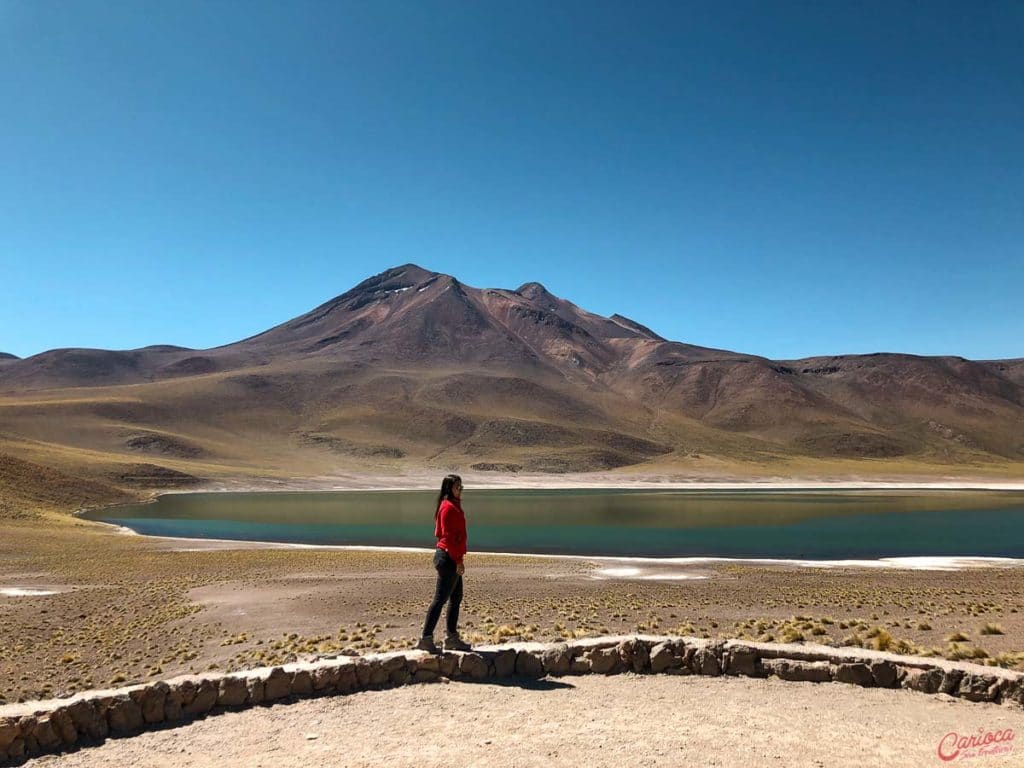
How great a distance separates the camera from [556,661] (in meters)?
9.65

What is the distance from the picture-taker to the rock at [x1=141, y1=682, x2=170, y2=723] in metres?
7.91

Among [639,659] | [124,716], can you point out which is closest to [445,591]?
[639,659]

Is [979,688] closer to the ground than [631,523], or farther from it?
farther from it

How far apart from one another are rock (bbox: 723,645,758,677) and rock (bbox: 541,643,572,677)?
2102mm

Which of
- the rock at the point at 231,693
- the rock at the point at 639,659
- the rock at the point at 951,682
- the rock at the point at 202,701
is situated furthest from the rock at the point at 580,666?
the rock at the point at 202,701

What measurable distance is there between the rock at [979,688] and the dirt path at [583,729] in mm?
242

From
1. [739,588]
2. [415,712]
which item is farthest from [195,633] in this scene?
[739,588]

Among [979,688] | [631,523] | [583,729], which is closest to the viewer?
[583,729]

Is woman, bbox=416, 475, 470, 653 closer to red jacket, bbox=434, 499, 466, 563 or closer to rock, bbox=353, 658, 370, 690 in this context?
red jacket, bbox=434, 499, 466, 563

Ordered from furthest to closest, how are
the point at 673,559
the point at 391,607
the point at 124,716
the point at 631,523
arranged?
1. the point at 631,523
2. the point at 673,559
3. the point at 391,607
4. the point at 124,716

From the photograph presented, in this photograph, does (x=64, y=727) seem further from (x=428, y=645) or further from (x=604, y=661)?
(x=604, y=661)

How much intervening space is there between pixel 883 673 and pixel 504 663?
4.81 metres

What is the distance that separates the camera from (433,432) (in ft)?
495

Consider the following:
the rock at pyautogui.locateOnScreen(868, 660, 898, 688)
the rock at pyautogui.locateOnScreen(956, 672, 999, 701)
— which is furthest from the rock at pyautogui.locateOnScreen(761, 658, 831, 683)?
the rock at pyautogui.locateOnScreen(956, 672, 999, 701)
